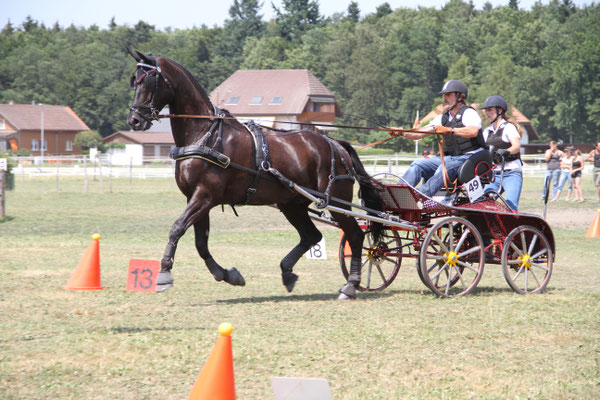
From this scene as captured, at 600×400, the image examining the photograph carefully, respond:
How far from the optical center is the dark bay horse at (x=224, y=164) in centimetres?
801

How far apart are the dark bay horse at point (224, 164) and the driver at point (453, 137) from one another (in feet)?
1.99

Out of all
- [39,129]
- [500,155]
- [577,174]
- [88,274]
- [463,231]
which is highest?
[500,155]

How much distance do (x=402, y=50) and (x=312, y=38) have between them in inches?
689

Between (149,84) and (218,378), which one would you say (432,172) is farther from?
(218,378)

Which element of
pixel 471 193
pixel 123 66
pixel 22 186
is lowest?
pixel 22 186

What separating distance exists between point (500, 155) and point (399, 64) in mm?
98065

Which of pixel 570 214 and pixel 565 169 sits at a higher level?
pixel 565 169

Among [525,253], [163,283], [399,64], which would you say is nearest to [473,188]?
[525,253]

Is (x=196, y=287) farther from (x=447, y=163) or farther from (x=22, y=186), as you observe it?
(x=22, y=186)

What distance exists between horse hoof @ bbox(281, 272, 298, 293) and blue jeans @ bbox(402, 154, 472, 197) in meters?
1.66

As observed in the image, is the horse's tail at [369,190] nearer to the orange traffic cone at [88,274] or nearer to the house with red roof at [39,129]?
the orange traffic cone at [88,274]

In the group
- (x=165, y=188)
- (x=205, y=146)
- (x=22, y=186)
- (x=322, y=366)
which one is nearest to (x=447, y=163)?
(x=205, y=146)

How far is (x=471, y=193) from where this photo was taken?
8.75 meters

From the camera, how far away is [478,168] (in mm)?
8906
